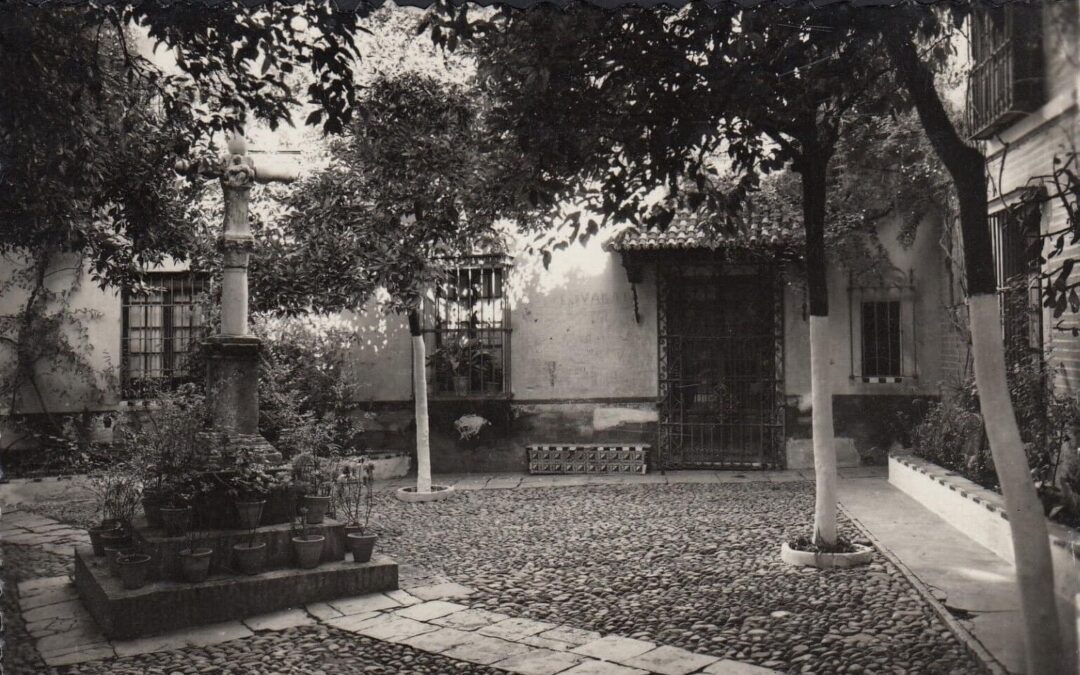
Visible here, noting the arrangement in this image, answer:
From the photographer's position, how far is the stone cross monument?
15.5ft

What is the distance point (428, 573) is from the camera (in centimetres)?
509

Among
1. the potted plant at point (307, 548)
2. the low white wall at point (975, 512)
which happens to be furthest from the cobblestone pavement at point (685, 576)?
the potted plant at point (307, 548)

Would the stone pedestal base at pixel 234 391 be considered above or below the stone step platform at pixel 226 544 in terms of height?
above

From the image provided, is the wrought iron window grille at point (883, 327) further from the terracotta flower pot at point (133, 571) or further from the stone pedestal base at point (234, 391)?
the terracotta flower pot at point (133, 571)

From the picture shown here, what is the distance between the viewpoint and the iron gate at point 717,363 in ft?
31.9

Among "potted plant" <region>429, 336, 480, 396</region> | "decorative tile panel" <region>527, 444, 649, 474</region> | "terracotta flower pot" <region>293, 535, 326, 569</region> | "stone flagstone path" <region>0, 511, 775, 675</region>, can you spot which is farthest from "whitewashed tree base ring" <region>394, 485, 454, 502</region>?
"stone flagstone path" <region>0, 511, 775, 675</region>

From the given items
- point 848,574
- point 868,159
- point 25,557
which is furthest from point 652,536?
point 25,557

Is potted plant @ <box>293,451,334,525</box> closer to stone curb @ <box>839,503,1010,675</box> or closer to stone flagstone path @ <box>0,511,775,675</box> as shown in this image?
stone flagstone path @ <box>0,511,775,675</box>

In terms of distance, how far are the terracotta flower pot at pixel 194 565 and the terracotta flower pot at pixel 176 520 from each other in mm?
315

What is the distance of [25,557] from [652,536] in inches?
175

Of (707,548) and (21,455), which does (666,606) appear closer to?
(707,548)

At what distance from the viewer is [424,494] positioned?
798cm

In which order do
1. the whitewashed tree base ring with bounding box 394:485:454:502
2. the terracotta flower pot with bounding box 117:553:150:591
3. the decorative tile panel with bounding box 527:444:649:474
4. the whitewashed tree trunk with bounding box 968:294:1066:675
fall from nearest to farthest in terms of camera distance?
the whitewashed tree trunk with bounding box 968:294:1066:675 < the terracotta flower pot with bounding box 117:553:150:591 < the whitewashed tree base ring with bounding box 394:485:454:502 < the decorative tile panel with bounding box 527:444:649:474

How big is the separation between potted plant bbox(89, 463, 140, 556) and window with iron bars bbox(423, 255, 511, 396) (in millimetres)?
Result: 5614
